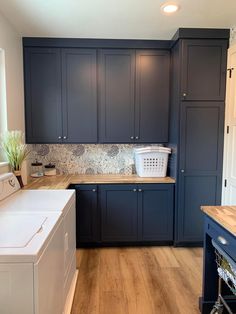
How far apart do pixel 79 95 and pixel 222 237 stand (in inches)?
89.9

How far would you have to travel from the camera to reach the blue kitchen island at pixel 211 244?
63.9 inches

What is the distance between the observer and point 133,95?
3154 millimetres

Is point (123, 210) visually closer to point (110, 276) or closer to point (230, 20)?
point (110, 276)

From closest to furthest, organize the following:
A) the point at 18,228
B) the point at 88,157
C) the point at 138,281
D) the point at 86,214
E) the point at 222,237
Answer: the point at 18,228
the point at 222,237
the point at 138,281
the point at 86,214
the point at 88,157

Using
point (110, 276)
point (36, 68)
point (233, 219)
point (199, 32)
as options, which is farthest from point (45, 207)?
point (199, 32)

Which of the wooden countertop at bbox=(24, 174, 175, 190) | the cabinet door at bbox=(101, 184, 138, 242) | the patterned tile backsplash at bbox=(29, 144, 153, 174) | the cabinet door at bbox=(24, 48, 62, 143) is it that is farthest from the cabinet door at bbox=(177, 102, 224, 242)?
the cabinet door at bbox=(24, 48, 62, 143)

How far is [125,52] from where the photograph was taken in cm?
309

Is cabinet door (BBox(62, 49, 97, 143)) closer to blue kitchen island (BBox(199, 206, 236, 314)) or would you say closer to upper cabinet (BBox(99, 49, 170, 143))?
upper cabinet (BBox(99, 49, 170, 143))

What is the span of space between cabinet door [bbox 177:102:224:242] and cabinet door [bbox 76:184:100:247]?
3.33 feet

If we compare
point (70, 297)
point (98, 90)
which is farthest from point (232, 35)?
point (70, 297)

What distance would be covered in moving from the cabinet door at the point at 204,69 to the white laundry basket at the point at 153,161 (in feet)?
2.42

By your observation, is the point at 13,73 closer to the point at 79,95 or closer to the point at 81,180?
the point at 79,95

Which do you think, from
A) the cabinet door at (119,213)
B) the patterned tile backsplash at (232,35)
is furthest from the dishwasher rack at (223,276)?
the patterned tile backsplash at (232,35)

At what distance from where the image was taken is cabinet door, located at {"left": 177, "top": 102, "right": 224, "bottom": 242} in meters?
2.92
